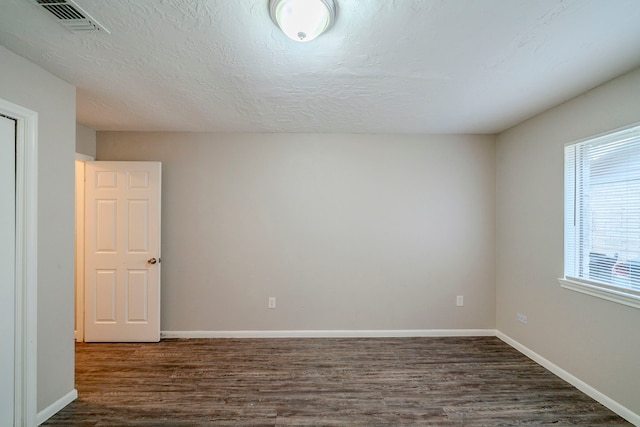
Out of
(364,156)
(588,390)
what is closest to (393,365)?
(588,390)

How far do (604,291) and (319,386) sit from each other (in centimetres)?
242

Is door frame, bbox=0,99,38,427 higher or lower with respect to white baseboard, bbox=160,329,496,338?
higher

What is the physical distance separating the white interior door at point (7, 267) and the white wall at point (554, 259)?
13.9 ft

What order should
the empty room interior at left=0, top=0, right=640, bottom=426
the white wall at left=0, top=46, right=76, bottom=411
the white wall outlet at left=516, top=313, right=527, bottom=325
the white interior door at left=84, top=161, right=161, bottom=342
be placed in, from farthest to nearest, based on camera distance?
the white interior door at left=84, top=161, right=161, bottom=342
the white wall outlet at left=516, top=313, right=527, bottom=325
the white wall at left=0, top=46, right=76, bottom=411
the empty room interior at left=0, top=0, right=640, bottom=426

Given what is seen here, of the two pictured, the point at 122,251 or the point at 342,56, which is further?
the point at 122,251

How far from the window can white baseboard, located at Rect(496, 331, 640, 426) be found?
79 cm

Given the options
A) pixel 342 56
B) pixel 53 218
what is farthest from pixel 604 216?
pixel 53 218

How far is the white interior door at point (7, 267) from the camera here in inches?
68.1

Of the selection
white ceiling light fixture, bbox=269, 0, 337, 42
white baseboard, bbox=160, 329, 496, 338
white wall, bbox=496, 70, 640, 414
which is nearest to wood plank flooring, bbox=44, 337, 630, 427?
white baseboard, bbox=160, 329, 496, 338

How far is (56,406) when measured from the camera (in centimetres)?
208

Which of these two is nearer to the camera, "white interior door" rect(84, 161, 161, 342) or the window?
the window

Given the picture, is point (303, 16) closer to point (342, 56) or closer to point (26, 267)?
point (342, 56)

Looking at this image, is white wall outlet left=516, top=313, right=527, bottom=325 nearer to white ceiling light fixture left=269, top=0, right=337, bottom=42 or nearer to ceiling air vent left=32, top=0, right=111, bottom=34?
white ceiling light fixture left=269, top=0, right=337, bottom=42

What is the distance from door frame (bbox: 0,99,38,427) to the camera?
5.94ft
